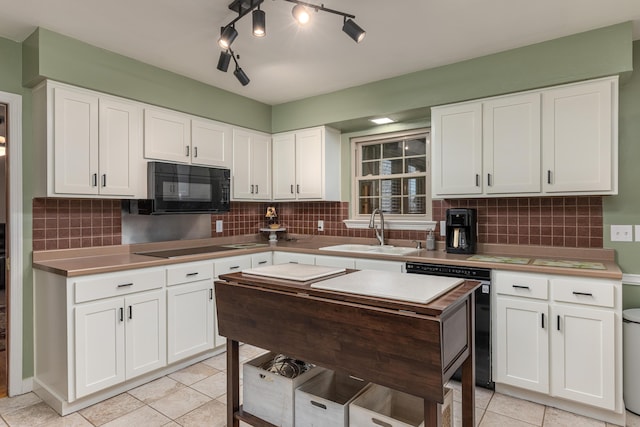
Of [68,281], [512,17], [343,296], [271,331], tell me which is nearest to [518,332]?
[343,296]

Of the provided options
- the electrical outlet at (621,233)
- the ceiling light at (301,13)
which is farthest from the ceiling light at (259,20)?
the electrical outlet at (621,233)

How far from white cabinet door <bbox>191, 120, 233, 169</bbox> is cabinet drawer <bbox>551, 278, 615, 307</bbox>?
2.99 metres

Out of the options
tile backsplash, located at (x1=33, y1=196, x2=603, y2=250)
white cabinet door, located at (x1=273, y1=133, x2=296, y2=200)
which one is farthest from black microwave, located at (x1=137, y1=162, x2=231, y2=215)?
white cabinet door, located at (x1=273, y1=133, x2=296, y2=200)

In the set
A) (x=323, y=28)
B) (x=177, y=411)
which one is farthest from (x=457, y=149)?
(x=177, y=411)

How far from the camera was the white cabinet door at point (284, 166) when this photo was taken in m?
4.12

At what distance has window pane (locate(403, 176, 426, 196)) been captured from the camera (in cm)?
366

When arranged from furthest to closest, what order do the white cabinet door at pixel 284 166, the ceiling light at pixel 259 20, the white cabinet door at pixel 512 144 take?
the white cabinet door at pixel 284 166, the white cabinet door at pixel 512 144, the ceiling light at pixel 259 20

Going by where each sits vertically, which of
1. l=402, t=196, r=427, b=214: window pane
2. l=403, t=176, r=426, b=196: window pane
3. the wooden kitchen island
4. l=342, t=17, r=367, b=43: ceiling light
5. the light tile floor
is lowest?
the light tile floor

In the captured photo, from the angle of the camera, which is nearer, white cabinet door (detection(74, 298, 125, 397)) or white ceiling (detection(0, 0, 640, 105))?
white ceiling (detection(0, 0, 640, 105))

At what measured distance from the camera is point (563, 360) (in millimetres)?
2328

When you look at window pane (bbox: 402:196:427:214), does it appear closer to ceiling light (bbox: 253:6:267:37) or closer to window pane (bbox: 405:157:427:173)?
window pane (bbox: 405:157:427:173)

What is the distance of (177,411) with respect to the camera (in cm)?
238

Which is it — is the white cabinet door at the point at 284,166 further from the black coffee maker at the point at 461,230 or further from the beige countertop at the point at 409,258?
the black coffee maker at the point at 461,230

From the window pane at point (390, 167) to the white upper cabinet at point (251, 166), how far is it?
51.0 inches
